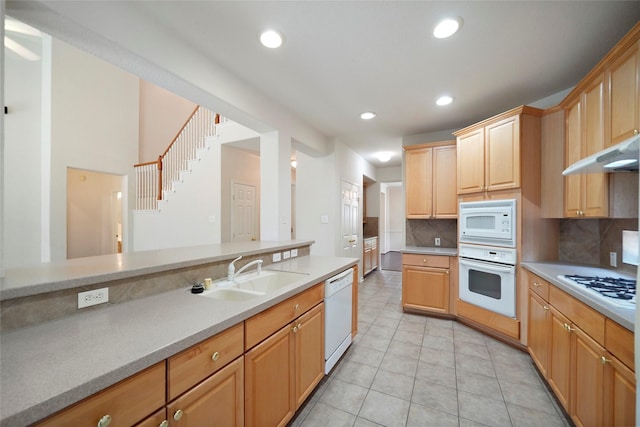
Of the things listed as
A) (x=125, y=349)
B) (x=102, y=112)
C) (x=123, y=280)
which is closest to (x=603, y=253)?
(x=125, y=349)

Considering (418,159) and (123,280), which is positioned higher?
(418,159)

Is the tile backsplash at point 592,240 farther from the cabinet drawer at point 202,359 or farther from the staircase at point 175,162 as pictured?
the staircase at point 175,162

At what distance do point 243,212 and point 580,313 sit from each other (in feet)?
15.9

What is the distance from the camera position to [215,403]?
1043 mm

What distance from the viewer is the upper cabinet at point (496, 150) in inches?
98.3

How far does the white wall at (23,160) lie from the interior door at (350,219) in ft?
17.3

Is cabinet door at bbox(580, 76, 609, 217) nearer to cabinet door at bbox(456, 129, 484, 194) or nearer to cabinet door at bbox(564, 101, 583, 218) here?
cabinet door at bbox(564, 101, 583, 218)

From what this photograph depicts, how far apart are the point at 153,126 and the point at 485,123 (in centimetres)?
743

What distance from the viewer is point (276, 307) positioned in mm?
1419

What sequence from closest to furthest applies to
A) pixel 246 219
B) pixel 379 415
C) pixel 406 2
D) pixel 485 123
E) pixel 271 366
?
pixel 271 366 → pixel 406 2 → pixel 379 415 → pixel 485 123 → pixel 246 219

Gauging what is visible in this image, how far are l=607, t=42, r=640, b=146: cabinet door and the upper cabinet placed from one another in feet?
2.67

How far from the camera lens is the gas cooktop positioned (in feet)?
4.19

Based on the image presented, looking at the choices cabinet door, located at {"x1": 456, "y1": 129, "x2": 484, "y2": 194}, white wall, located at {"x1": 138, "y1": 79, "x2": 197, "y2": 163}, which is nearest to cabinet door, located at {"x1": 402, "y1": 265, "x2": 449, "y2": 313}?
cabinet door, located at {"x1": 456, "y1": 129, "x2": 484, "y2": 194}

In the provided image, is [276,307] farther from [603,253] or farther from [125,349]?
[603,253]
